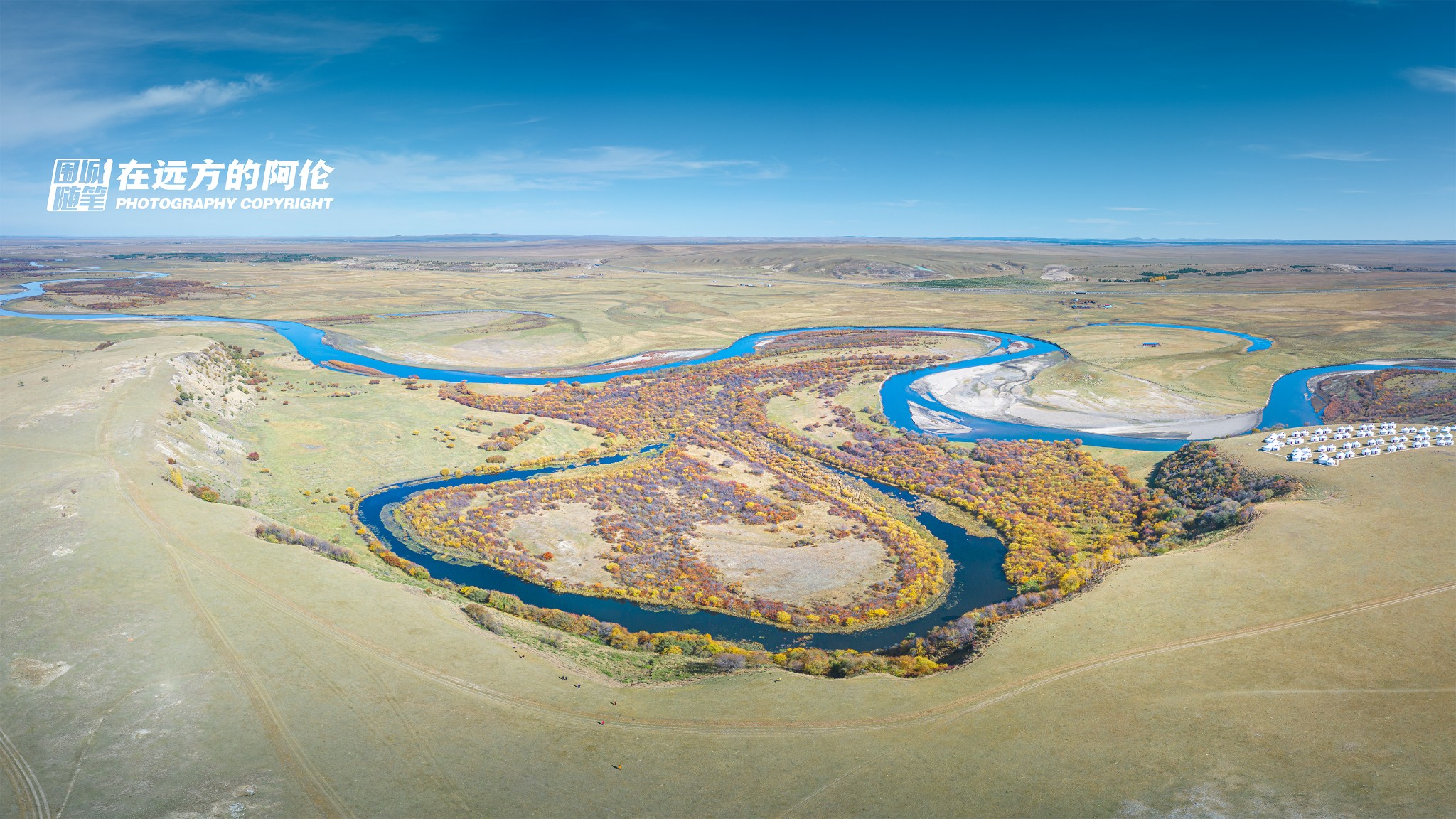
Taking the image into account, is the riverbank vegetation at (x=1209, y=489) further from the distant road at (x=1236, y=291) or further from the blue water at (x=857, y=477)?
the distant road at (x=1236, y=291)

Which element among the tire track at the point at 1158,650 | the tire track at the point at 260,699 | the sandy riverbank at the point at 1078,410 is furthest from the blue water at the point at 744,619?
the sandy riverbank at the point at 1078,410

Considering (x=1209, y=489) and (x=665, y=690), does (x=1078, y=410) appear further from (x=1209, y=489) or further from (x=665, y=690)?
(x=665, y=690)

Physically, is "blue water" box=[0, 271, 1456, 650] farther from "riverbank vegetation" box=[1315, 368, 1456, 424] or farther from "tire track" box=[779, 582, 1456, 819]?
"tire track" box=[779, 582, 1456, 819]

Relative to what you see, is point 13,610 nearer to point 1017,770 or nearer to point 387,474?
point 387,474

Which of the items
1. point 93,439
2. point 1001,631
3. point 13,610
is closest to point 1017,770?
point 1001,631

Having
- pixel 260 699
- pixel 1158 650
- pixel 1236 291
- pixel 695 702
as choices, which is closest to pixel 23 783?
pixel 260 699

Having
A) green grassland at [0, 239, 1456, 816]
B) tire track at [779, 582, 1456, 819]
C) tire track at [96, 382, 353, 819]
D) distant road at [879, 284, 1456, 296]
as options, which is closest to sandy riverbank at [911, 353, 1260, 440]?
green grassland at [0, 239, 1456, 816]
